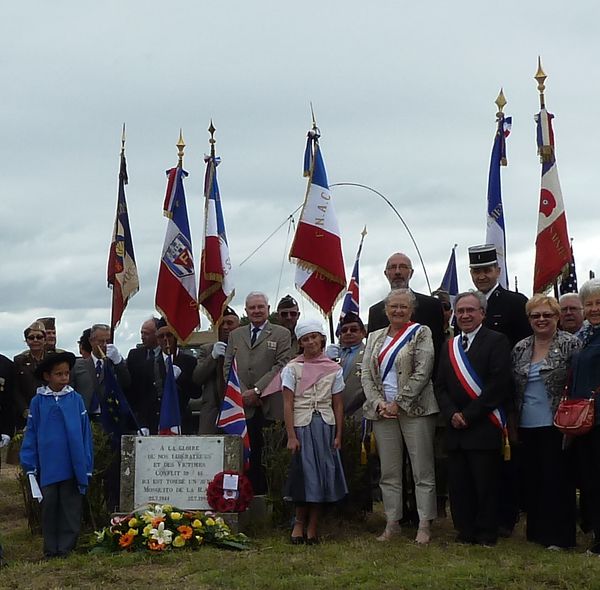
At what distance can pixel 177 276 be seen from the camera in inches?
382

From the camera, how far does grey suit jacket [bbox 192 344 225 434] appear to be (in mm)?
9211

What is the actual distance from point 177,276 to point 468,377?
3.50 meters

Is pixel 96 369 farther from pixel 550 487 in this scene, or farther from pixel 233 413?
pixel 550 487

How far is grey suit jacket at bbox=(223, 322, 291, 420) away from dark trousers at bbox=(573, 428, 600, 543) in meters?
2.87

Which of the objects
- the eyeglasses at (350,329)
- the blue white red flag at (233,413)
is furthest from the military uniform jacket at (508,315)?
the blue white red flag at (233,413)

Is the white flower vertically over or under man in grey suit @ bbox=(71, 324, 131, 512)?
under

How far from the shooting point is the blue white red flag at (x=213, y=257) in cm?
977

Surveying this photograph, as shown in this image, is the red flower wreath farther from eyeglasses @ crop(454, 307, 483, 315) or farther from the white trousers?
eyeglasses @ crop(454, 307, 483, 315)

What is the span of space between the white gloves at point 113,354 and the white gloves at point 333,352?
189 cm

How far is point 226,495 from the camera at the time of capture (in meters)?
8.16

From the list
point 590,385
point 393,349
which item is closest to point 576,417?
point 590,385

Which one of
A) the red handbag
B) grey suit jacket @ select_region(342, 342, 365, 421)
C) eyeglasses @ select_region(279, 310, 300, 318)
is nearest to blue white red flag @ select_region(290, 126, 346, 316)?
eyeglasses @ select_region(279, 310, 300, 318)

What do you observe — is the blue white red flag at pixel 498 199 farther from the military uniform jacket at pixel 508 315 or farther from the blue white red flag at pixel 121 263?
the blue white red flag at pixel 121 263

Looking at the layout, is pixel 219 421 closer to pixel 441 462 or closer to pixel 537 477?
pixel 441 462
